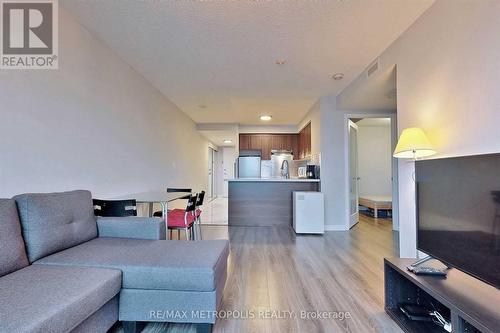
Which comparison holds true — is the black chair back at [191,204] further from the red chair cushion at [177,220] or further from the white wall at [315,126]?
the white wall at [315,126]

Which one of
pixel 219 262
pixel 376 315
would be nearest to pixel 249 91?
pixel 219 262

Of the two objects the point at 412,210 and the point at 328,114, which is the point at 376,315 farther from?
the point at 328,114

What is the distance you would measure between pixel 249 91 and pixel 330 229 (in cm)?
298

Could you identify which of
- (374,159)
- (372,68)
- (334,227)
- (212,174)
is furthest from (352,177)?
(212,174)

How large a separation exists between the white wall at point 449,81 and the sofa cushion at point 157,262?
1958 millimetres

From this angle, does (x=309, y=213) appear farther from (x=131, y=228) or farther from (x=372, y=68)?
(x=131, y=228)

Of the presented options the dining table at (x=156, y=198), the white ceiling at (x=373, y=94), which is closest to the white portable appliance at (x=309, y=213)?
the white ceiling at (x=373, y=94)

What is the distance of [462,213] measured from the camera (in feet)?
4.64

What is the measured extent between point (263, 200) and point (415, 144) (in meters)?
3.29

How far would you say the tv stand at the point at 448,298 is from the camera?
1.17 m

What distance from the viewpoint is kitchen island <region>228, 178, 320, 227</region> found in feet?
16.4

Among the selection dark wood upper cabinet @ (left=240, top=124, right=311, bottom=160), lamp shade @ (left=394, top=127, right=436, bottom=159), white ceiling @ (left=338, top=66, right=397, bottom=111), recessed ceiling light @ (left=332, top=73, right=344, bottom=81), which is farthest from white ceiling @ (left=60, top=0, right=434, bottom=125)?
dark wood upper cabinet @ (left=240, top=124, right=311, bottom=160)

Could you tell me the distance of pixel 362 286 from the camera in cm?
228

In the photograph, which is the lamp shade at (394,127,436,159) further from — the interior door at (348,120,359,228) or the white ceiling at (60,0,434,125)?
the interior door at (348,120,359,228)
